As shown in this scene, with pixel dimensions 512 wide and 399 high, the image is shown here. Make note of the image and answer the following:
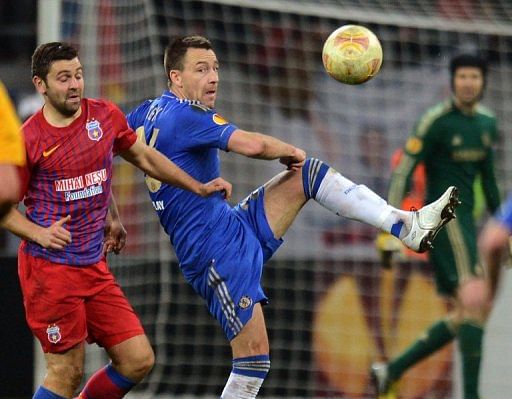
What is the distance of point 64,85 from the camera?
19.5 ft

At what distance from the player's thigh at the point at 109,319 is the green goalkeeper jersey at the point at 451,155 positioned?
2494 millimetres

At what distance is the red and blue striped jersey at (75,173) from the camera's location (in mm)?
5941

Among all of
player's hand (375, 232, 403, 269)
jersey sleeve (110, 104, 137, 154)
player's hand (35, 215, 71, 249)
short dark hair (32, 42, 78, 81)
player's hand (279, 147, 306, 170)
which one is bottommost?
player's hand (375, 232, 403, 269)

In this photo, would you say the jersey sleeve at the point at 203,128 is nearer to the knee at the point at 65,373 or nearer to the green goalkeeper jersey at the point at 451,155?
the knee at the point at 65,373

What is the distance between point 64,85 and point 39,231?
0.68m

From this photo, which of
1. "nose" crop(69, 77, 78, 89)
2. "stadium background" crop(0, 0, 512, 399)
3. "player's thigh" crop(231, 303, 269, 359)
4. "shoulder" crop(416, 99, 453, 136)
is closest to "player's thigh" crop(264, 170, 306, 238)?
"player's thigh" crop(231, 303, 269, 359)

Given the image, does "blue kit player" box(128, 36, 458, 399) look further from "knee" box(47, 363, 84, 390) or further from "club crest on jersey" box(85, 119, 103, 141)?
"knee" box(47, 363, 84, 390)

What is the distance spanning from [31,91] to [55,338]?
692 cm

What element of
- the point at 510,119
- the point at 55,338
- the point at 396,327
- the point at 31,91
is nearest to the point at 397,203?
the point at 396,327

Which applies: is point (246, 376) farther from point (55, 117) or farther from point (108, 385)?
point (55, 117)

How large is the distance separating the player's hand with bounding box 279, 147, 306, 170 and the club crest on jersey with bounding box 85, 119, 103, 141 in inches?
34.4

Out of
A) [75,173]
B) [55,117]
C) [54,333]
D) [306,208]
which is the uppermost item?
[55,117]

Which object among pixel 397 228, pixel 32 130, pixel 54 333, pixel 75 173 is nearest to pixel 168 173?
pixel 75 173

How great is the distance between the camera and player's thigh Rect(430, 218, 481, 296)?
8125mm
